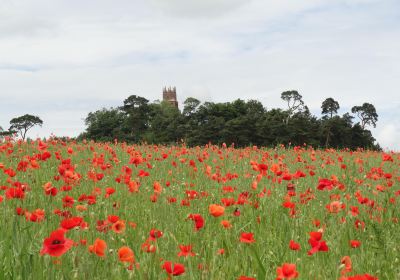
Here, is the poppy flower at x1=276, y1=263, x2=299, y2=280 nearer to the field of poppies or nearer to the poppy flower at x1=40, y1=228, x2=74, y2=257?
the field of poppies

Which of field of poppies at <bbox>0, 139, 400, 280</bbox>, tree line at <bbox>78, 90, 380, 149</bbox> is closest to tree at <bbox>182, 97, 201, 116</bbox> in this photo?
tree line at <bbox>78, 90, 380, 149</bbox>

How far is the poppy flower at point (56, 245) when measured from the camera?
2.12 m

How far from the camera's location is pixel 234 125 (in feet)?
185

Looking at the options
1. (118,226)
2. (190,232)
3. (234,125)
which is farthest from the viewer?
(234,125)

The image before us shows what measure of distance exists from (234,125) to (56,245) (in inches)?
2151

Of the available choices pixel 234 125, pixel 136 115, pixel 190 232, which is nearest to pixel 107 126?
pixel 136 115

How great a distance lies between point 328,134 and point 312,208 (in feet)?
168

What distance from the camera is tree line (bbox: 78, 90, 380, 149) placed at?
183 ft

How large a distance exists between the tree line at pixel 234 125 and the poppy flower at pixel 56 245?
42314 mm

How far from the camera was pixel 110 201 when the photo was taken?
6191 mm

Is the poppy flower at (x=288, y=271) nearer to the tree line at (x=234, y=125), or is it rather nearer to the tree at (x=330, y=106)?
the tree line at (x=234, y=125)

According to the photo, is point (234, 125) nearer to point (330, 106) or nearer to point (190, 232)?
point (330, 106)

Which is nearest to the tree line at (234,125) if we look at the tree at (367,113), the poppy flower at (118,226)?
→ the tree at (367,113)

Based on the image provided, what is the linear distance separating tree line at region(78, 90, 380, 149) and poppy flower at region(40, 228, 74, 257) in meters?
42.3
